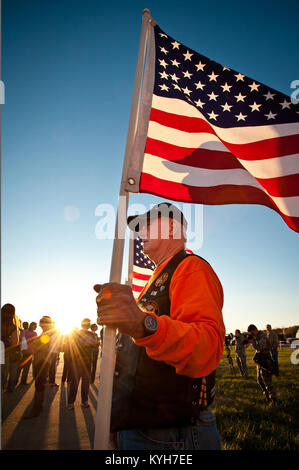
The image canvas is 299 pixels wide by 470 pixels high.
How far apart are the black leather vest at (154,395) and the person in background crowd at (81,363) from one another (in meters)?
5.96

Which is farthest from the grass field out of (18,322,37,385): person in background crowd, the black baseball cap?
(18,322,37,385): person in background crowd

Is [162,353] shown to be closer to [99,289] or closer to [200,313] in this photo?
[200,313]

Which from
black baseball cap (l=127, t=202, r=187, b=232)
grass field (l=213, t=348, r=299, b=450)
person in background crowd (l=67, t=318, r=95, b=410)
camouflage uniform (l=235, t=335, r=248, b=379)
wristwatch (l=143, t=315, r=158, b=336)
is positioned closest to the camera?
wristwatch (l=143, t=315, r=158, b=336)

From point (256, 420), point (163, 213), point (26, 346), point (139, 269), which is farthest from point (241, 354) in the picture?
point (163, 213)

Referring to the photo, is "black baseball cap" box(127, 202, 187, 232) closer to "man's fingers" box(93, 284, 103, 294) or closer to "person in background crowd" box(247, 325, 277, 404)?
"man's fingers" box(93, 284, 103, 294)

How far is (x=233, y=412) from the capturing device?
19.9ft

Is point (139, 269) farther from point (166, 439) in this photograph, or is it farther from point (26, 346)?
point (166, 439)

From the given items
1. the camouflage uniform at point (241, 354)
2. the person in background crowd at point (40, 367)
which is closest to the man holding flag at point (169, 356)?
the person in background crowd at point (40, 367)

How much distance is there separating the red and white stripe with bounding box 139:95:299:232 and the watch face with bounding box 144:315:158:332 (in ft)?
4.76

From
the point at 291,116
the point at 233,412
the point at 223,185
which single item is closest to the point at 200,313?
the point at 223,185

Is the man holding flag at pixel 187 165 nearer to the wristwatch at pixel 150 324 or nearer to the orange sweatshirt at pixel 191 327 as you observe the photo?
the orange sweatshirt at pixel 191 327

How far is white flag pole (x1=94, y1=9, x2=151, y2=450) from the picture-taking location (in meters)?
1.31

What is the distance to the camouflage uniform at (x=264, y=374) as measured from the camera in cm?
721

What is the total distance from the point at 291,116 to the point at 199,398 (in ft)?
9.13
